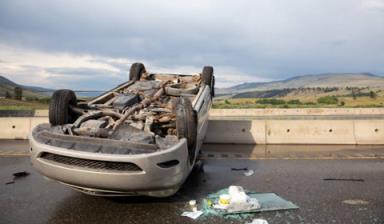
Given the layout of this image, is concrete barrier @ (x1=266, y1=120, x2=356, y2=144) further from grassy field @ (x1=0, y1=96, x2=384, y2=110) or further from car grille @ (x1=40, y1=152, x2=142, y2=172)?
grassy field @ (x1=0, y1=96, x2=384, y2=110)

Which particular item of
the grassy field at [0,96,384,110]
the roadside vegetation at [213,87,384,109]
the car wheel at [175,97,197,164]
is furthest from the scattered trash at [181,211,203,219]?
the roadside vegetation at [213,87,384,109]

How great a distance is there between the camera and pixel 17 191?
204 inches

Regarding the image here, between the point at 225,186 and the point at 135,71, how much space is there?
4298 millimetres

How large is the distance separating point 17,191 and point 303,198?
420cm

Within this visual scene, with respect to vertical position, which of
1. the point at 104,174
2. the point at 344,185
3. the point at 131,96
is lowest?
the point at 344,185

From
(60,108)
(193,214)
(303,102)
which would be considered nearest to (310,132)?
(193,214)

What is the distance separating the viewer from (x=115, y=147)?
3.95 meters

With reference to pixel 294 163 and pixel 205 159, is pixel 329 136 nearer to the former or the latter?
pixel 294 163

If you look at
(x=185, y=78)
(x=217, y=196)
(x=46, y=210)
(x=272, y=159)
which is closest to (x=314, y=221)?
(x=217, y=196)

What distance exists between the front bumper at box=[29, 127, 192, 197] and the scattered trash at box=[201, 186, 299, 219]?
646mm

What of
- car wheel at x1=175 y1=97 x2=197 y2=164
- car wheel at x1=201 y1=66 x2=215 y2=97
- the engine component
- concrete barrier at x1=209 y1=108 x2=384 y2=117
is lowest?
concrete barrier at x1=209 y1=108 x2=384 y2=117

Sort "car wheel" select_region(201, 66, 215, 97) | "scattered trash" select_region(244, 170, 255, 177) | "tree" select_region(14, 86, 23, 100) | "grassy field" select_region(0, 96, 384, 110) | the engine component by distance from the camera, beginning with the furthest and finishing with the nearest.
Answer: "tree" select_region(14, 86, 23, 100)
"grassy field" select_region(0, 96, 384, 110)
"car wheel" select_region(201, 66, 215, 97)
"scattered trash" select_region(244, 170, 255, 177)
the engine component

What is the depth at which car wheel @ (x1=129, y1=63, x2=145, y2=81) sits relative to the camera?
8.59 metres

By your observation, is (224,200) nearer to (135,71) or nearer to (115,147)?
(115,147)
